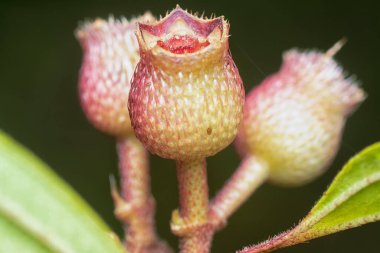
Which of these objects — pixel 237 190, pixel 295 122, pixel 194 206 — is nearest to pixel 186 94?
pixel 194 206

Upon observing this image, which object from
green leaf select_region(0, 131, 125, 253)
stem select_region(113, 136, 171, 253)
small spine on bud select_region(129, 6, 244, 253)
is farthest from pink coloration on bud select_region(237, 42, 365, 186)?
green leaf select_region(0, 131, 125, 253)

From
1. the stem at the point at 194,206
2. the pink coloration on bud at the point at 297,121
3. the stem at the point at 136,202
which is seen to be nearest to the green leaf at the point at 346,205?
the stem at the point at 194,206

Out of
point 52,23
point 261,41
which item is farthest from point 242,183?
point 52,23

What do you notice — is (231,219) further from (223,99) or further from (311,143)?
(223,99)

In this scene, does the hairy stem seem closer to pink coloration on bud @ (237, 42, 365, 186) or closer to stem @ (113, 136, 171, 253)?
stem @ (113, 136, 171, 253)

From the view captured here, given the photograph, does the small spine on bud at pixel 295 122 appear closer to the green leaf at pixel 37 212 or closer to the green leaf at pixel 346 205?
the green leaf at pixel 346 205

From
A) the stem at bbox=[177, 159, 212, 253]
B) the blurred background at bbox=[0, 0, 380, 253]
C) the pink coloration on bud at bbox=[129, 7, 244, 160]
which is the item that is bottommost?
the blurred background at bbox=[0, 0, 380, 253]

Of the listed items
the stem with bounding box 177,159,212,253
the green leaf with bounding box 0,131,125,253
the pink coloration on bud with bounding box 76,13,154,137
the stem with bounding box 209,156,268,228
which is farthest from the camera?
the pink coloration on bud with bounding box 76,13,154,137
